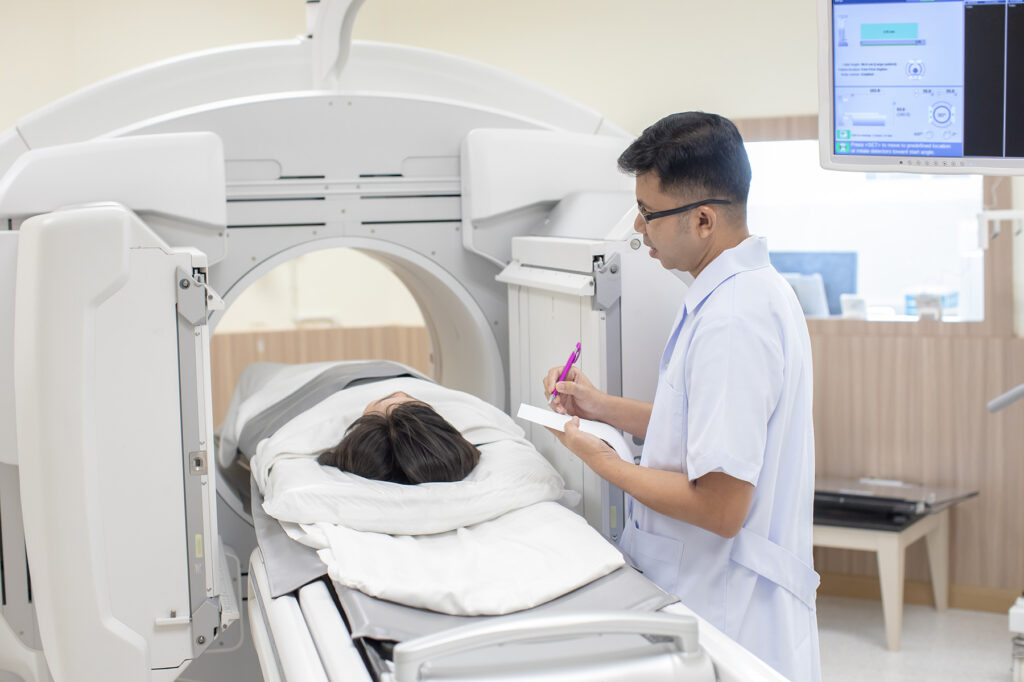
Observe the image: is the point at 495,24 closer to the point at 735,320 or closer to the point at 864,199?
the point at 864,199

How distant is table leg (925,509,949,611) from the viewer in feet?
11.7

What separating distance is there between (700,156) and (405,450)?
823 mm

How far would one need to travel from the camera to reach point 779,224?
3.88m

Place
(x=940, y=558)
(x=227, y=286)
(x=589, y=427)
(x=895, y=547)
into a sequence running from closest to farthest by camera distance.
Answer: (x=589, y=427) → (x=227, y=286) → (x=895, y=547) → (x=940, y=558)

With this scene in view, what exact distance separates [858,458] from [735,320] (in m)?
2.52

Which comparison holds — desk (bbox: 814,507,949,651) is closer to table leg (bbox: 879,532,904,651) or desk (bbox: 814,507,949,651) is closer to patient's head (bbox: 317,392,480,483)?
table leg (bbox: 879,532,904,651)

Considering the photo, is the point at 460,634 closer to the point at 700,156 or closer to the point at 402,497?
the point at 402,497

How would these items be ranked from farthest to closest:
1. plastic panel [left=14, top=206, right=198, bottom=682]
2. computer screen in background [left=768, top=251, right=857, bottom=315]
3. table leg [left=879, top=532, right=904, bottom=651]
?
computer screen in background [left=768, top=251, right=857, bottom=315] < table leg [left=879, top=532, right=904, bottom=651] < plastic panel [left=14, top=206, right=198, bottom=682]

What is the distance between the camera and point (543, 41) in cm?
425

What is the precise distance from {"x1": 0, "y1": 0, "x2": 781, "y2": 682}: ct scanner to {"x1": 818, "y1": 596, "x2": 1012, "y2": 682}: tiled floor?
151 centimetres

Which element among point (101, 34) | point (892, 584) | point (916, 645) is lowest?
point (916, 645)

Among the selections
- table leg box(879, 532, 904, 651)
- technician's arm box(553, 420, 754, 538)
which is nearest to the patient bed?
technician's arm box(553, 420, 754, 538)

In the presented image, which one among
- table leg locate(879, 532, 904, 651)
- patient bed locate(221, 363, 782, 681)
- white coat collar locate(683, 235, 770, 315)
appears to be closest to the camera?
patient bed locate(221, 363, 782, 681)

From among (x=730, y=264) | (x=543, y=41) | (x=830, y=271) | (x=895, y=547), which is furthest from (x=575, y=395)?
(x=543, y=41)
